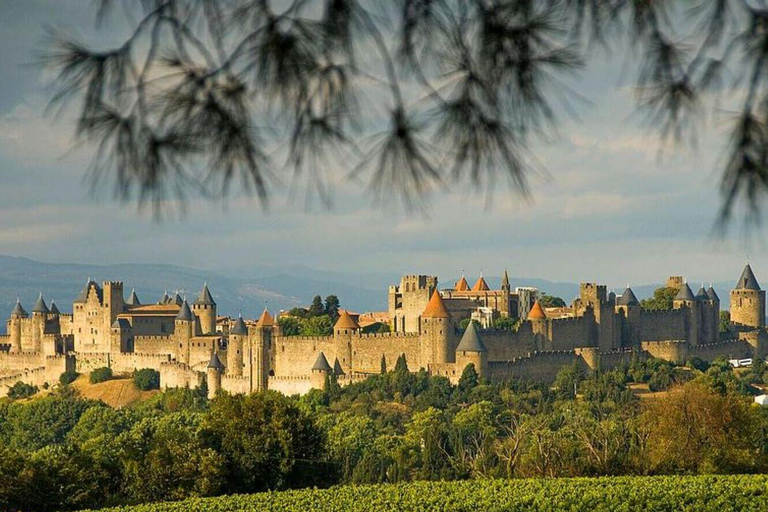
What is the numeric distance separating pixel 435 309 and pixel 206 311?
50.7 ft

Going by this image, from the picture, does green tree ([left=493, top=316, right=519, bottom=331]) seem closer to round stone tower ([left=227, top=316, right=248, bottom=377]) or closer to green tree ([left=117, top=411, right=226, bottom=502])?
round stone tower ([left=227, top=316, right=248, bottom=377])

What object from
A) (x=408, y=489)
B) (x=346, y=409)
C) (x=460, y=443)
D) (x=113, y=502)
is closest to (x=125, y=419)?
(x=346, y=409)

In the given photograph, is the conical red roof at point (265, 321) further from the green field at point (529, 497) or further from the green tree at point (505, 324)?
the green field at point (529, 497)

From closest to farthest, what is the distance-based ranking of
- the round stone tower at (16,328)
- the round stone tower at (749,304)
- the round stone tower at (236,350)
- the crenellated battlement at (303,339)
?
the crenellated battlement at (303,339) < the round stone tower at (236,350) < the round stone tower at (749,304) < the round stone tower at (16,328)

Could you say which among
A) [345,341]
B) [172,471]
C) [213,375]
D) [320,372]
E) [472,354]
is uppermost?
[345,341]

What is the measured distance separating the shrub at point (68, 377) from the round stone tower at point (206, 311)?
6.39m

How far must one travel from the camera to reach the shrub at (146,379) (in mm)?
55750

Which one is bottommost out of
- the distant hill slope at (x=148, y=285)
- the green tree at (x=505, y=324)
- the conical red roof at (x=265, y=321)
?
the green tree at (x=505, y=324)

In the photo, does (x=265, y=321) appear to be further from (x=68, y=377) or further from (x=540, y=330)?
(x=540, y=330)

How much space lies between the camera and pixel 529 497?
2177 centimetres

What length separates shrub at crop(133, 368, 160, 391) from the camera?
55750mm

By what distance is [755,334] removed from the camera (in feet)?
192

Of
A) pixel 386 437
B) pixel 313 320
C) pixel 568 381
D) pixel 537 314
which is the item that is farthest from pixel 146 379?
pixel 568 381

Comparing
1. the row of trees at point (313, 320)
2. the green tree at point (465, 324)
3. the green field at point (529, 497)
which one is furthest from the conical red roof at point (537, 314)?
the green field at point (529, 497)
